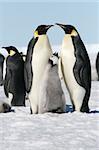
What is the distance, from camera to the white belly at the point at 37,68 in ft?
20.0

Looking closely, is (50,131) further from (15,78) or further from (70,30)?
(15,78)

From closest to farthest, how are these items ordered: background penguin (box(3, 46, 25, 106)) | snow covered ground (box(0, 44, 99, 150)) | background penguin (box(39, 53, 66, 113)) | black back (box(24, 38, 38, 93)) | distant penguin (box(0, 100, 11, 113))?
snow covered ground (box(0, 44, 99, 150))
background penguin (box(39, 53, 66, 113))
black back (box(24, 38, 38, 93))
distant penguin (box(0, 100, 11, 113))
background penguin (box(3, 46, 25, 106))

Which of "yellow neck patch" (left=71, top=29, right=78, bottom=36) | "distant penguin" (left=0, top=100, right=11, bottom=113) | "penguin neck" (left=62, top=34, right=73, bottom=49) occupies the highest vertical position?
"yellow neck patch" (left=71, top=29, right=78, bottom=36)

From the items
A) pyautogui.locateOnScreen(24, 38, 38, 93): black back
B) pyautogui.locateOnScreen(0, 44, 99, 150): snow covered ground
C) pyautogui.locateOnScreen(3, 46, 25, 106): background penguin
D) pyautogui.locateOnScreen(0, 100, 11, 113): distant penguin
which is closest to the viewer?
pyautogui.locateOnScreen(0, 44, 99, 150): snow covered ground

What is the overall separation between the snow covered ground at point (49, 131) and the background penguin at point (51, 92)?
8.4 inches

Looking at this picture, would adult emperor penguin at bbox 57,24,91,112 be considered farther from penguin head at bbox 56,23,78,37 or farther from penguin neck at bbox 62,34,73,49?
penguin head at bbox 56,23,78,37

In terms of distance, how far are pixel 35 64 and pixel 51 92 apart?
1.53 ft

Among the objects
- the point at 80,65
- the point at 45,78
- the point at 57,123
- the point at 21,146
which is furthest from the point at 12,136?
the point at 80,65

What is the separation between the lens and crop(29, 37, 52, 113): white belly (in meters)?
6.08

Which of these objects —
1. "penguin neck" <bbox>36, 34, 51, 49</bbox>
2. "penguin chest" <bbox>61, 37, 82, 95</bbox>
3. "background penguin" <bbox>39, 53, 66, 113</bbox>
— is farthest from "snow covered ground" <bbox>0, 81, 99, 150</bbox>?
"penguin neck" <bbox>36, 34, 51, 49</bbox>

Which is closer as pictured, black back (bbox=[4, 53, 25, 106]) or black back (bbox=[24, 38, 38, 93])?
black back (bbox=[24, 38, 38, 93])

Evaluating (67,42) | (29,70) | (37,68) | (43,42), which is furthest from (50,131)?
(67,42)

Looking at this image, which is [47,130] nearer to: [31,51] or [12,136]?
[12,136]

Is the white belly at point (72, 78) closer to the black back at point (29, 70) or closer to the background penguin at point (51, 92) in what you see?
the background penguin at point (51, 92)
